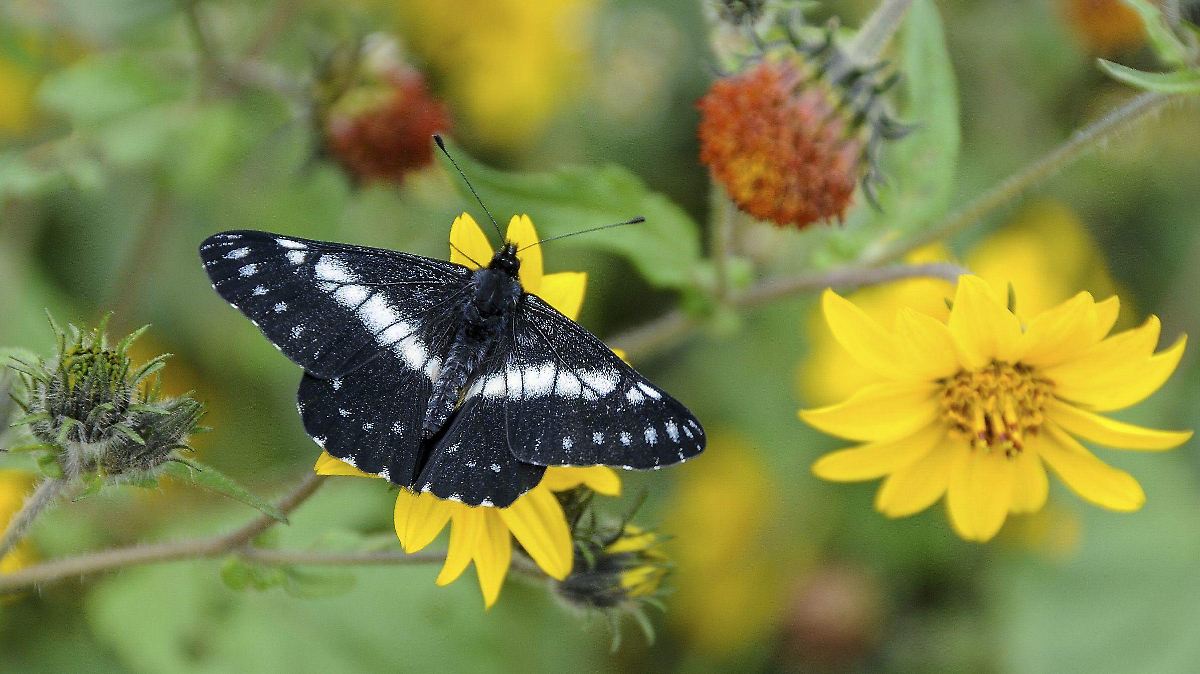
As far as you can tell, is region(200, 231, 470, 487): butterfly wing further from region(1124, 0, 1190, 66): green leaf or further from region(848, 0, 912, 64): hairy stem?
region(1124, 0, 1190, 66): green leaf

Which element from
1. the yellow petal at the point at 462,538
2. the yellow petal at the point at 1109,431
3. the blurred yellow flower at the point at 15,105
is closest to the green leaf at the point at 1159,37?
the yellow petal at the point at 1109,431

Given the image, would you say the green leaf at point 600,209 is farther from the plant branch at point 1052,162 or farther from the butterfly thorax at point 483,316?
the plant branch at point 1052,162

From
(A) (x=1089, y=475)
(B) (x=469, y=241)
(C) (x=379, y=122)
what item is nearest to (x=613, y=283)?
(C) (x=379, y=122)

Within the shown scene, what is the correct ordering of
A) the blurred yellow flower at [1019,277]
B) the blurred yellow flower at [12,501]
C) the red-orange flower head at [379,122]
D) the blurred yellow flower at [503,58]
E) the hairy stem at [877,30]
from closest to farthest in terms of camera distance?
the hairy stem at [877,30] → the blurred yellow flower at [12,501] → the red-orange flower head at [379,122] → the blurred yellow flower at [1019,277] → the blurred yellow flower at [503,58]

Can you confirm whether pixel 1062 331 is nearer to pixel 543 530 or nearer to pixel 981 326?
pixel 981 326

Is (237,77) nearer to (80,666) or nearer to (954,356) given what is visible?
(80,666)

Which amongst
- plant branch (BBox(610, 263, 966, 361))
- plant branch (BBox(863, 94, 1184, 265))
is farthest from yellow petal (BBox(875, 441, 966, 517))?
plant branch (BBox(863, 94, 1184, 265))

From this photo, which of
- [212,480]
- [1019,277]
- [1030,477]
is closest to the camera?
[212,480]
